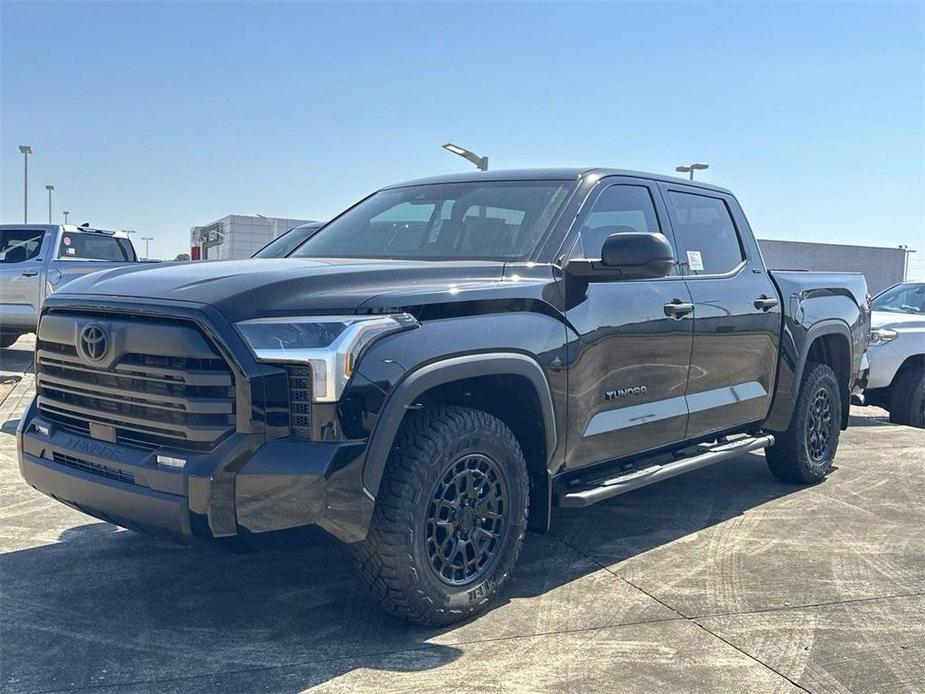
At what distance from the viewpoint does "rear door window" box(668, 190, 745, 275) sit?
16.5 feet

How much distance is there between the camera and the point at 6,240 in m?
12.6

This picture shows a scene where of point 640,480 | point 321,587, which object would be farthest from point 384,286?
point 640,480

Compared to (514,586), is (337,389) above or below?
above

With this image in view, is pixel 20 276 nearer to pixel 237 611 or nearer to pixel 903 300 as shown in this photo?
pixel 237 611

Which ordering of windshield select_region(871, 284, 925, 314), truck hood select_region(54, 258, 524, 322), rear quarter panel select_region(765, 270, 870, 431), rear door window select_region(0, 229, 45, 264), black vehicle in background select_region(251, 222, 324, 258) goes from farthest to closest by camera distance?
rear door window select_region(0, 229, 45, 264) → windshield select_region(871, 284, 925, 314) → black vehicle in background select_region(251, 222, 324, 258) → rear quarter panel select_region(765, 270, 870, 431) → truck hood select_region(54, 258, 524, 322)

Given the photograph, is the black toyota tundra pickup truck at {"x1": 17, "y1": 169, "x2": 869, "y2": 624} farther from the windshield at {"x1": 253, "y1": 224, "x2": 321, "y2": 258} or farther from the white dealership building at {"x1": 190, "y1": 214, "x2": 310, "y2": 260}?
the white dealership building at {"x1": 190, "y1": 214, "x2": 310, "y2": 260}

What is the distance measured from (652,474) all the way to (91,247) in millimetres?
10646

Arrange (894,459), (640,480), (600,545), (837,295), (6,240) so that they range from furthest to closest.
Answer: (6,240), (894,459), (837,295), (600,545), (640,480)

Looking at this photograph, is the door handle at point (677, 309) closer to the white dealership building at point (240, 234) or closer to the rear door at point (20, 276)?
the rear door at point (20, 276)

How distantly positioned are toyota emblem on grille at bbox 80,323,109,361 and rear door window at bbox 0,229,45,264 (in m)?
10.1

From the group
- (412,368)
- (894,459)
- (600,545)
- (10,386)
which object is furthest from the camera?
(10,386)

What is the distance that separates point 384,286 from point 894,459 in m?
5.42

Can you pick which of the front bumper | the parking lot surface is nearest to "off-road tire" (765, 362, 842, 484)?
the parking lot surface

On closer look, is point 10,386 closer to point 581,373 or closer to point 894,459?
point 581,373
